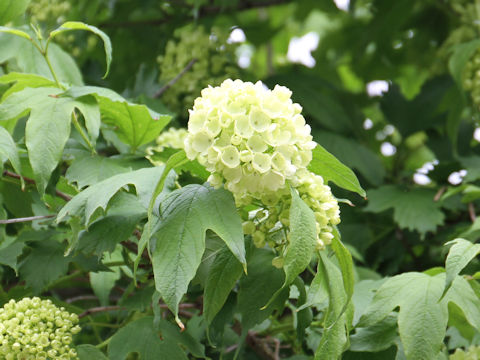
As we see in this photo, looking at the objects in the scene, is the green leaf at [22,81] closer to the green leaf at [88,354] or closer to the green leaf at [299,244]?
the green leaf at [88,354]

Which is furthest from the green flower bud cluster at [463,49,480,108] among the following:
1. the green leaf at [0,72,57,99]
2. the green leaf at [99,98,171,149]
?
the green leaf at [0,72,57,99]

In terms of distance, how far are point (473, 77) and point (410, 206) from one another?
0.52m

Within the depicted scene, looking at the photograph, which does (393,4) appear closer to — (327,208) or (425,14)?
(425,14)

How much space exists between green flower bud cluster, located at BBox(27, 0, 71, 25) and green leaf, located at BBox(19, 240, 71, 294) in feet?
3.41

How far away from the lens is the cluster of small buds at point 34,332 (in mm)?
1371

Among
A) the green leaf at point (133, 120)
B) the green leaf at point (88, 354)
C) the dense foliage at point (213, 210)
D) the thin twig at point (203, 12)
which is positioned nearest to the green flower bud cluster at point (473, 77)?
the dense foliage at point (213, 210)

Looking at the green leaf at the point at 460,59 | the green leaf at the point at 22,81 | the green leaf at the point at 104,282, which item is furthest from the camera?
the green leaf at the point at 460,59

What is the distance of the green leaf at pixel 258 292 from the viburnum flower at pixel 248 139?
0.22 metres

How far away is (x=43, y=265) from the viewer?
1.67 metres

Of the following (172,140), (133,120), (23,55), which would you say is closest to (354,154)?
(172,140)

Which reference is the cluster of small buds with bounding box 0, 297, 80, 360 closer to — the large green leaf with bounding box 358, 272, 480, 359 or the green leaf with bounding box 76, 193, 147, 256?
the green leaf with bounding box 76, 193, 147, 256

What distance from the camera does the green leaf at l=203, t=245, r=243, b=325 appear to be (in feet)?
4.33

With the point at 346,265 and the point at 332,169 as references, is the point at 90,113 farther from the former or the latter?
the point at 346,265

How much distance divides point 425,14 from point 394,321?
2073 mm
